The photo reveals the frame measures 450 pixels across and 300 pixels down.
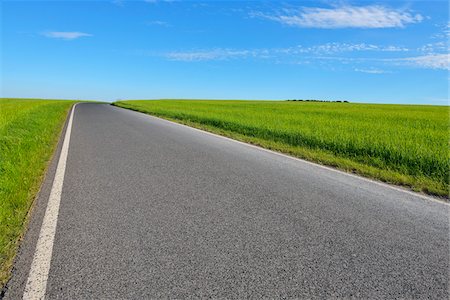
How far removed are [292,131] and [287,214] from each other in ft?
27.4

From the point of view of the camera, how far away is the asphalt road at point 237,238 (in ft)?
9.07

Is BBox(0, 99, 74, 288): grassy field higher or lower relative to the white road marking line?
A: higher

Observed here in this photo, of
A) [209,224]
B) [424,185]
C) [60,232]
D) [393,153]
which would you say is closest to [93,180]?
[60,232]

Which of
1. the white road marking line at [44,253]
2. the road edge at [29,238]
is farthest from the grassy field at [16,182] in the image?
the white road marking line at [44,253]

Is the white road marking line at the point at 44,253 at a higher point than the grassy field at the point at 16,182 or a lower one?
lower

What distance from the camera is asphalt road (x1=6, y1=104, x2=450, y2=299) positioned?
277 cm

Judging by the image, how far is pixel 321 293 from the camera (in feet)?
8.74

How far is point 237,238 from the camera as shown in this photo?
357 cm

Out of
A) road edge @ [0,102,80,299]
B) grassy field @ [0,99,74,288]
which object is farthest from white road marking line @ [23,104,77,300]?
grassy field @ [0,99,74,288]

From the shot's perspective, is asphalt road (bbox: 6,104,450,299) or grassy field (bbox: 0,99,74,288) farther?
grassy field (bbox: 0,99,74,288)

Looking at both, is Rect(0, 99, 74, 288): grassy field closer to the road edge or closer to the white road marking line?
the road edge

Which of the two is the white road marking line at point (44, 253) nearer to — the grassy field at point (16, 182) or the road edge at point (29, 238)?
the road edge at point (29, 238)

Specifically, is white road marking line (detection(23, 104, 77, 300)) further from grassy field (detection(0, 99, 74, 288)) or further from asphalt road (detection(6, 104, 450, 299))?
grassy field (detection(0, 99, 74, 288))

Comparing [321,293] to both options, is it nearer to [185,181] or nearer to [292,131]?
[185,181]
